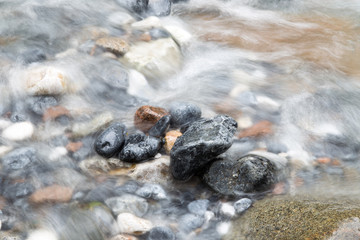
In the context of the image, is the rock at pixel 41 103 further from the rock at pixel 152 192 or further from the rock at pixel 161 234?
the rock at pixel 161 234

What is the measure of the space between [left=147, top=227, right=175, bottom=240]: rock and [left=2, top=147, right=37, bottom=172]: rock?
1.51m

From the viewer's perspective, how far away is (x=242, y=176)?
133 inches

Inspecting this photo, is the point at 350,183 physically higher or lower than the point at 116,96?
higher

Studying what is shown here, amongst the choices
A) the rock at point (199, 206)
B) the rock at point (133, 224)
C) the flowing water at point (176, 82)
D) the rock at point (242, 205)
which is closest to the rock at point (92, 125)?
the flowing water at point (176, 82)

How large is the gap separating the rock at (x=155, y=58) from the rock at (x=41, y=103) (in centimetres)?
127

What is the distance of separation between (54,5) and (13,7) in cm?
67

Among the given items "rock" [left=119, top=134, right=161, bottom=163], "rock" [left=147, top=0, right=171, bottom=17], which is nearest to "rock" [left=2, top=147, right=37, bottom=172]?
"rock" [left=119, top=134, right=161, bottom=163]

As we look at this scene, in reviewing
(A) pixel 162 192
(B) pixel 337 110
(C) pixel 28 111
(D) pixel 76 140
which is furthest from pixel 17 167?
(B) pixel 337 110

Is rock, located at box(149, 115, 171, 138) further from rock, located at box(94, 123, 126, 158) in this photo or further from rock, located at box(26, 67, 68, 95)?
rock, located at box(26, 67, 68, 95)

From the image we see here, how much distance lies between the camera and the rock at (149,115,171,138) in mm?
4143

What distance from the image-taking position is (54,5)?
6.54 metres

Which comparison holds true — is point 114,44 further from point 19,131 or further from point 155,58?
point 19,131

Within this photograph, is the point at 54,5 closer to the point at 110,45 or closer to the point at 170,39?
the point at 110,45

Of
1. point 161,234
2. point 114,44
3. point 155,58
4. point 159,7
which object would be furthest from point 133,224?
point 159,7
